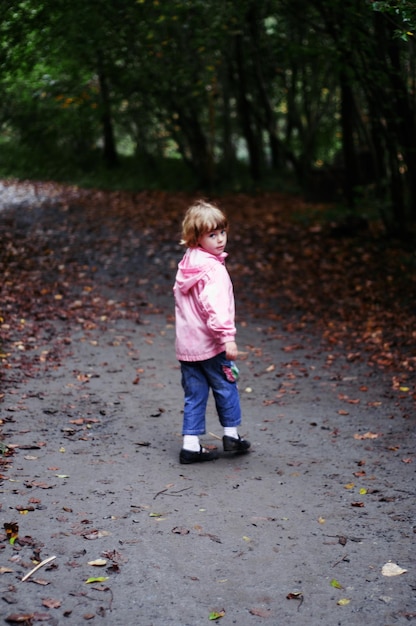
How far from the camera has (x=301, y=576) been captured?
378 centimetres

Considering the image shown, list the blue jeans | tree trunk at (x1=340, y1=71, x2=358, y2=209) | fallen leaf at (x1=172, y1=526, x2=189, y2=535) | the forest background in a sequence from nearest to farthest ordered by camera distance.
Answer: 1. fallen leaf at (x1=172, y1=526, x2=189, y2=535)
2. the blue jeans
3. the forest background
4. tree trunk at (x1=340, y1=71, x2=358, y2=209)

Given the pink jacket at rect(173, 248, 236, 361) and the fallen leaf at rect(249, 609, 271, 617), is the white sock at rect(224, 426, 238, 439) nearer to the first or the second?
the pink jacket at rect(173, 248, 236, 361)

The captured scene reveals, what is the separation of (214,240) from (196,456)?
5.26 ft

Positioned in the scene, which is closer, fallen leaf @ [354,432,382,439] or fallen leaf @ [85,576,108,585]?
fallen leaf @ [85,576,108,585]

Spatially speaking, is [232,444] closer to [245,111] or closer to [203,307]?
[203,307]

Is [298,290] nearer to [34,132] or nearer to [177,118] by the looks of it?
[34,132]

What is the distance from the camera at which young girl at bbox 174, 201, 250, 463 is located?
5109 mm

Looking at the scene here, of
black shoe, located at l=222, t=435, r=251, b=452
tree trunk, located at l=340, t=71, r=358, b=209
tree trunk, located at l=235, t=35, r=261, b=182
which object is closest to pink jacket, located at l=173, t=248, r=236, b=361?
black shoe, located at l=222, t=435, r=251, b=452

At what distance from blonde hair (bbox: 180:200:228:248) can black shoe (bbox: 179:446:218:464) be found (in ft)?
5.06

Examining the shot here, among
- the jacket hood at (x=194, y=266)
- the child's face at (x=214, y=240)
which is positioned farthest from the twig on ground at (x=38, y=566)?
the child's face at (x=214, y=240)

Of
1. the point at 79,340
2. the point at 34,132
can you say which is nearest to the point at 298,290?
the point at 79,340

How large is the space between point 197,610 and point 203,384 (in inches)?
86.5

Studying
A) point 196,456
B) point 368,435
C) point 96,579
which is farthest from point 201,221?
point 96,579

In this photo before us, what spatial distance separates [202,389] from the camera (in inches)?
214
